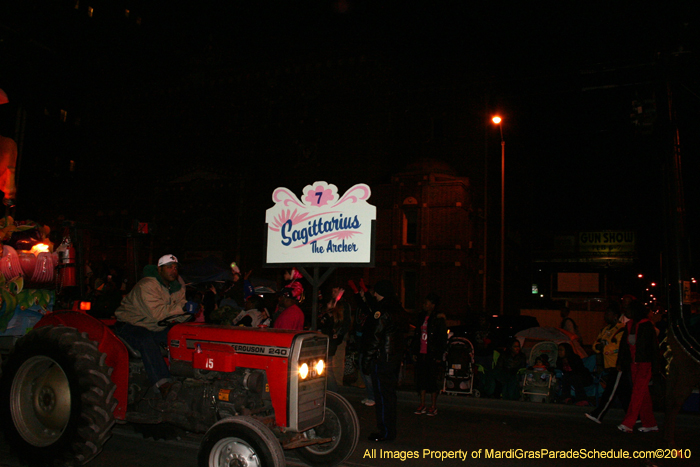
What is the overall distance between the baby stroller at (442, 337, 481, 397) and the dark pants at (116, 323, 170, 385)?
7.07 metres

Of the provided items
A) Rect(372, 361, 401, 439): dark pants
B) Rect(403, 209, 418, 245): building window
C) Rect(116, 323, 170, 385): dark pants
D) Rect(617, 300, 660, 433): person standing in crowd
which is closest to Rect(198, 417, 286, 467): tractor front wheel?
Rect(116, 323, 170, 385): dark pants

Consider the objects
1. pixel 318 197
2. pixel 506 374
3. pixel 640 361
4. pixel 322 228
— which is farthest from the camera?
pixel 506 374

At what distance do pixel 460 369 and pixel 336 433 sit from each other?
20.4 ft

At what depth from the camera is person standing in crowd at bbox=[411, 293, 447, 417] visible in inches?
352

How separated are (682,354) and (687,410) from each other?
11.7 feet

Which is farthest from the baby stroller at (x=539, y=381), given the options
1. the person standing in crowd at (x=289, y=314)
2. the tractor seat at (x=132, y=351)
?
the tractor seat at (x=132, y=351)

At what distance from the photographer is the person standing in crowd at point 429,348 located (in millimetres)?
8930

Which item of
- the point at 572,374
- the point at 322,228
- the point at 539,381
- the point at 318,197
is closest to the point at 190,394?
the point at 322,228

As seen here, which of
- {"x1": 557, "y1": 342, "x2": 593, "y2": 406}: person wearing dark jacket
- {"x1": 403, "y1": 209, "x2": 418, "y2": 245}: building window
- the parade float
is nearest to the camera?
the parade float

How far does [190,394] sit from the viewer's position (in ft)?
16.8

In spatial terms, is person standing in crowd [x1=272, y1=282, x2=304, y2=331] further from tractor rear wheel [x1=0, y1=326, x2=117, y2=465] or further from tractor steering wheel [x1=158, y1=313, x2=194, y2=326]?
tractor rear wheel [x1=0, y1=326, x2=117, y2=465]

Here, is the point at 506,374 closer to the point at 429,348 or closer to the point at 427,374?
the point at 427,374

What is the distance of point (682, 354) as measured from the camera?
22.7 ft

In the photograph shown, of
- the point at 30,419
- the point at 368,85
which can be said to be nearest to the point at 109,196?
the point at 368,85
